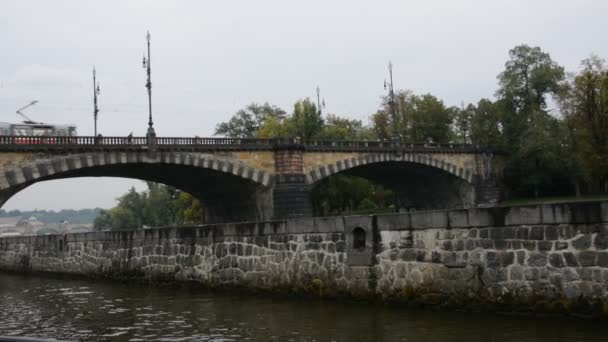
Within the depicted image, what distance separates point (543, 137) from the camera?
198ft

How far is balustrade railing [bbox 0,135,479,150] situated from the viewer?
4097 cm

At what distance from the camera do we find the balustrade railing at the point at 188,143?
134 feet

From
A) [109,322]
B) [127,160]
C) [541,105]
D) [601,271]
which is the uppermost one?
[541,105]

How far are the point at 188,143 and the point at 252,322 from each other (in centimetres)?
3694

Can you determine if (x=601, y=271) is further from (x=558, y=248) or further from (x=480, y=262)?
(x=480, y=262)

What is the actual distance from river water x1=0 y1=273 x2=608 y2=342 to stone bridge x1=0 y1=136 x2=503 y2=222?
26.2m

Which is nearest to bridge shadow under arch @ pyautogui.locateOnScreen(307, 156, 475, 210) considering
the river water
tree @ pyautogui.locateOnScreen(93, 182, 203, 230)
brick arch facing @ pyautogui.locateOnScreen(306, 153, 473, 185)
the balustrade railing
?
brick arch facing @ pyautogui.locateOnScreen(306, 153, 473, 185)

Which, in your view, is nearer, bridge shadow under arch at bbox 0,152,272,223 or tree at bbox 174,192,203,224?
bridge shadow under arch at bbox 0,152,272,223


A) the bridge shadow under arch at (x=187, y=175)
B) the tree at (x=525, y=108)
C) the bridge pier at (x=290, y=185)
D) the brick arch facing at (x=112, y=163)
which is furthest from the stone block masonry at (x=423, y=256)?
the tree at (x=525, y=108)

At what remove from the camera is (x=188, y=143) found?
4725 centimetres

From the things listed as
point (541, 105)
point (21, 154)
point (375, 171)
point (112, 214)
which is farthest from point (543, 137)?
point (112, 214)

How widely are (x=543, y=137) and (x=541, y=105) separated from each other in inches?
456

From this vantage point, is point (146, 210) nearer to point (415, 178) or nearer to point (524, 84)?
point (415, 178)

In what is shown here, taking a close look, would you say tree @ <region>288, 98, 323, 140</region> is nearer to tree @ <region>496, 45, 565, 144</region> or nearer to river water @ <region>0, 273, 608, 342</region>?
tree @ <region>496, 45, 565, 144</region>
